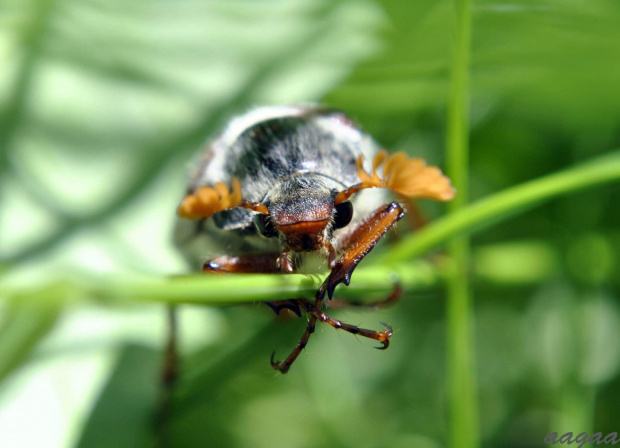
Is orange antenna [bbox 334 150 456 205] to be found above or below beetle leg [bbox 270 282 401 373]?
above

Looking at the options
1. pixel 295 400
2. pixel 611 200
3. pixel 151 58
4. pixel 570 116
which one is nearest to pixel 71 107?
pixel 151 58

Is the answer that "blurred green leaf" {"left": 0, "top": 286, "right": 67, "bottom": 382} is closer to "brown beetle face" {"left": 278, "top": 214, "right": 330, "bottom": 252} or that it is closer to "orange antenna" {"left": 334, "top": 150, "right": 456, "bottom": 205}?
"brown beetle face" {"left": 278, "top": 214, "right": 330, "bottom": 252}

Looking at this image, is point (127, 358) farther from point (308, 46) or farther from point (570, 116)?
point (570, 116)

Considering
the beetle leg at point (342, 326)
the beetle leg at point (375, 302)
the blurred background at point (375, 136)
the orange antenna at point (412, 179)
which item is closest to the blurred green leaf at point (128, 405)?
the blurred background at point (375, 136)

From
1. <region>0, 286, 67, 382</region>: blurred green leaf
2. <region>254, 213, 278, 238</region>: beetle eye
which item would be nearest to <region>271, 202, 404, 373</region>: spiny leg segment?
<region>254, 213, 278, 238</region>: beetle eye

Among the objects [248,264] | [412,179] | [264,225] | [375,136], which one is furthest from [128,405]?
[375,136]

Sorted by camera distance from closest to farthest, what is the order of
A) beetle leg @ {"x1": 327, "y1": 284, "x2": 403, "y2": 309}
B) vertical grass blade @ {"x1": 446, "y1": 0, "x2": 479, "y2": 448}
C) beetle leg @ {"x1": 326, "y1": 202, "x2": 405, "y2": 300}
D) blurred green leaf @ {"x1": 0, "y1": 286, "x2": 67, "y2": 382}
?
blurred green leaf @ {"x1": 0, "y1": 286, "x2": 67, "y2": 382} < beetle leg @ {"x1": 326, "y1": 202, "x2": 405, "y2": 300} < vertical grass blade @ {"x1": 446, "y1": 0, "x2": 479, "y2": 448} < beetle leg @ {"x1": 327, "y1": 284, "x2": 403, "y2": 309}

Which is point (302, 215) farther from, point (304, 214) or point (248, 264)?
point (248, 264)
